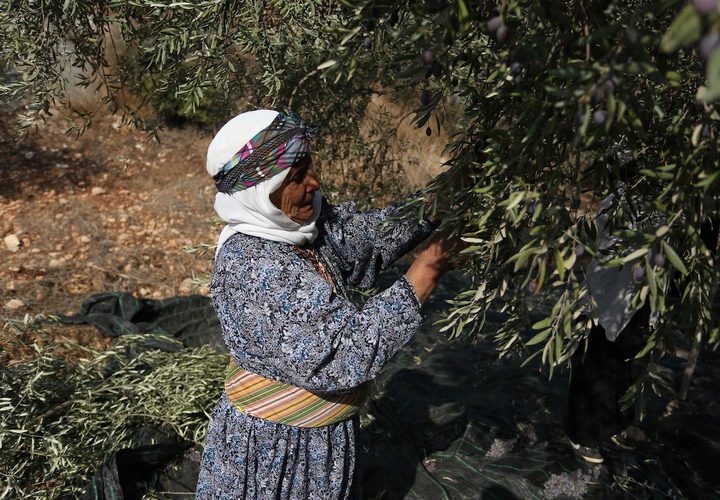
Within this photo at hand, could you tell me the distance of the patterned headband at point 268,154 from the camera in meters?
1.98

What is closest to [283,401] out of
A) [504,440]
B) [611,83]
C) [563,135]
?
[563,135]

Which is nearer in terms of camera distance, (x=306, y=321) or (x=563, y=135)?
(x=563, y=135)

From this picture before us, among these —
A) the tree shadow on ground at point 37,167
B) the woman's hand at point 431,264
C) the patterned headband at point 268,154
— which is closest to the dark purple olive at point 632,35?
the woman's hand at point 431,264

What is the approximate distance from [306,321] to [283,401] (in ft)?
1.37

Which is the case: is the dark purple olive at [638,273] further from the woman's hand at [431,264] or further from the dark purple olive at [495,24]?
the woman's hand at [431,264]

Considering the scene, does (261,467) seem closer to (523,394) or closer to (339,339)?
(339,339)

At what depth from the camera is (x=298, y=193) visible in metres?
2.10

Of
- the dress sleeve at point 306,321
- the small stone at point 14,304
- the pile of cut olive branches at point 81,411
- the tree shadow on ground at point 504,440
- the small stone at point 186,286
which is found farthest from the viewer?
the small stone at point 186,286

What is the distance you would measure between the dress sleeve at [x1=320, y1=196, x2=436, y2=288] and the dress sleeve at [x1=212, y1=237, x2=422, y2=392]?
43 centimetres

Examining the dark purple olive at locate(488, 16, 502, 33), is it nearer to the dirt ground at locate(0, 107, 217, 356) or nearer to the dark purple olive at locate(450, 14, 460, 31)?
the dark purple olive at locate(450, 14, 460, 31)

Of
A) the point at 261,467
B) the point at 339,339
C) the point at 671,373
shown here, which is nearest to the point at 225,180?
the point at 339,339

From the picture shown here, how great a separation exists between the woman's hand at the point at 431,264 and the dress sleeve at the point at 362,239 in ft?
1.37

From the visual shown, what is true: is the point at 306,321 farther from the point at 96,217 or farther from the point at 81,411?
the point at 96,217

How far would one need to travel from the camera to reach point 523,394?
4.23 meters
